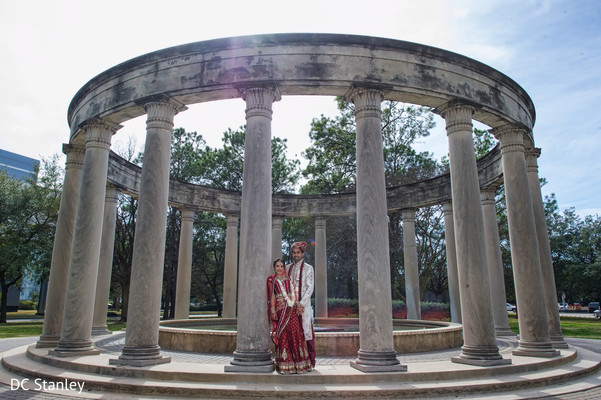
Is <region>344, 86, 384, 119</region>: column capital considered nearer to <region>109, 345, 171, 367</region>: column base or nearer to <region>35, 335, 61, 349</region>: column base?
<region>109, 345, 171, 367</region>: column base

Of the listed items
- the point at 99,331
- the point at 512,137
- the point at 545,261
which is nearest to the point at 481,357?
the point at 545,261

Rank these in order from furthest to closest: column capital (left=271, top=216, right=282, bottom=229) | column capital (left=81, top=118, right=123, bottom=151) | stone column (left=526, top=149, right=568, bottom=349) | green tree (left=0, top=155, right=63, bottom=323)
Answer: green tree (left=0, top=155, right=63, bottom=323) < column capital (left=271, top=216, right=282, bottom=229) < stone column (left=526, top=149, right=568, bottom=349) < column capital (left=81, top=118, right=123, bottom=151)

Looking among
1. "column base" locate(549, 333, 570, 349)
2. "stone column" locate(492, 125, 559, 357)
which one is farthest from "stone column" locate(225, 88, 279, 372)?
"column base" locate(549, 333, 570, 349)

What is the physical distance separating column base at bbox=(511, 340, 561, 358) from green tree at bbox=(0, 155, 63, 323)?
62.1 meters

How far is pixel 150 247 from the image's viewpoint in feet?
66.7

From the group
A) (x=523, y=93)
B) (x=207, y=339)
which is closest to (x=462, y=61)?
(x=523, y=93)

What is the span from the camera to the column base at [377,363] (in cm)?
1709

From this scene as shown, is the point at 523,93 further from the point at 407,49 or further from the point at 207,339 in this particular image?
the point at 207,339

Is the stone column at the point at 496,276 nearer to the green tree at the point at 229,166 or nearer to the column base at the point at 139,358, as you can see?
the column base at the point at 139,358

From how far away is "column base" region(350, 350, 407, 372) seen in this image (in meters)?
17.1

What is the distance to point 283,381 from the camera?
16.3 metres

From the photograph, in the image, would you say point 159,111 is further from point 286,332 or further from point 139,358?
point 286,332

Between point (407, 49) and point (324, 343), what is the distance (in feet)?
55.8

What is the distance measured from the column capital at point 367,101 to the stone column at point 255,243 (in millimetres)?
4183
